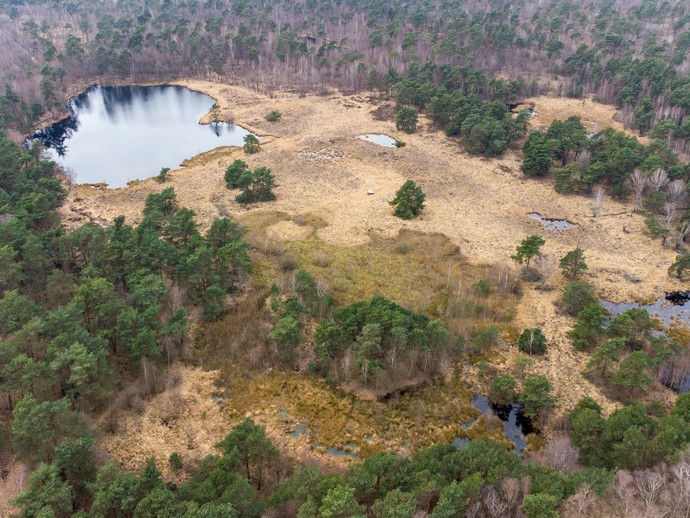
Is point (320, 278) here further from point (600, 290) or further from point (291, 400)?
point (600, 290)

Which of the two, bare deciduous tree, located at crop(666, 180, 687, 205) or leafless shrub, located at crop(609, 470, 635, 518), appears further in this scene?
bare deciduous tree, located at crop(666, 180, 687, 205)

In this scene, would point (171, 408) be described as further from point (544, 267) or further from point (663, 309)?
point (663, 309)

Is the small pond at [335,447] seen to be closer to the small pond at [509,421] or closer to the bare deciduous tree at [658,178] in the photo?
the small pond at [509,421]

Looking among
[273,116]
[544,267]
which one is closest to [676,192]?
[544,267]

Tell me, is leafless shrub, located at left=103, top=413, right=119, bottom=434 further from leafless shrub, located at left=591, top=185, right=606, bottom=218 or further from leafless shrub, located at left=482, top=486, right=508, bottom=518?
leafless shrub, located at left=591, top=185, right=606, bottom=218

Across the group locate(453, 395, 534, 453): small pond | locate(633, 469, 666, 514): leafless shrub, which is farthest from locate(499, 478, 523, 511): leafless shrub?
locate(453, 395, 534, 453): small pond

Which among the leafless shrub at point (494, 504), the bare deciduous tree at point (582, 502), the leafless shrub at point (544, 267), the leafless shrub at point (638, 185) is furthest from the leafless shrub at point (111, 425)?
the leafless shrub at point (638, 185)

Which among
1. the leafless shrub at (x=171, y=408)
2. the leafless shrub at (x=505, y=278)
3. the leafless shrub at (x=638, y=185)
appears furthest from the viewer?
the leafless shrub at (x=638, y=185)
